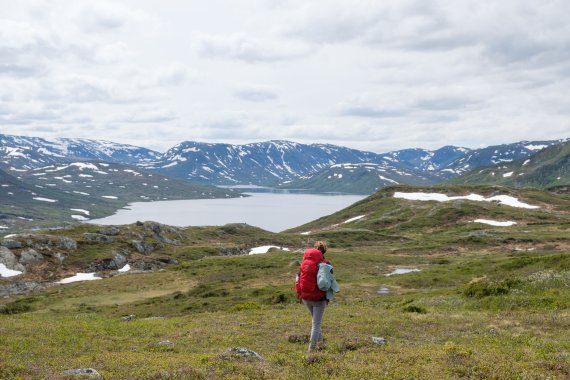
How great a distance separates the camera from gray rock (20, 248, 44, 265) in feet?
275

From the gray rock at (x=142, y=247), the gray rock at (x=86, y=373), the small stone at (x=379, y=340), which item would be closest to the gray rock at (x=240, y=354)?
the gray rock at (x=86, y=373)

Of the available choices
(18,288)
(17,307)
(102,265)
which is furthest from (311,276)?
(102,265)

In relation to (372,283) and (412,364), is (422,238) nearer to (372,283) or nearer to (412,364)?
(372,283)

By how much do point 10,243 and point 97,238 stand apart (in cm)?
1907

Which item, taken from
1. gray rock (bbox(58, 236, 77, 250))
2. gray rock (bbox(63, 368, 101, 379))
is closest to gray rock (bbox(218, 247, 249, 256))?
gray rock (bbox(58, 236, 77, 250))

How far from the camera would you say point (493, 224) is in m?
136

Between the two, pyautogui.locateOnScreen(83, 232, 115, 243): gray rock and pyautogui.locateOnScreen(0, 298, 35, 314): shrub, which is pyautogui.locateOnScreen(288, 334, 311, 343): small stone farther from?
pyautogui.locateOnScreen(83, 232, 115, 243): gray rock

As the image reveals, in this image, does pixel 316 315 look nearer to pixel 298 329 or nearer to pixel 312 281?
pixel 312 281

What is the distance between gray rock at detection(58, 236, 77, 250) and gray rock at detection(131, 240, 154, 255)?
13.1 meters

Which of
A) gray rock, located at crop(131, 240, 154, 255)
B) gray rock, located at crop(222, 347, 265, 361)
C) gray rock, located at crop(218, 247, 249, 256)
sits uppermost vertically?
gray rock, located at crop(222, 347, 265, 361)

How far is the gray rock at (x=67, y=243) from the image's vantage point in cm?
9308

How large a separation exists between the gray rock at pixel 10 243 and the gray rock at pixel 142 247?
23.6 meters

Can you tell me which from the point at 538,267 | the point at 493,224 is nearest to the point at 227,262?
the point at 538,267

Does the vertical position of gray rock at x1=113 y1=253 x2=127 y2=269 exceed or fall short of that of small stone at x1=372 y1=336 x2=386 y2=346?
it falls short
